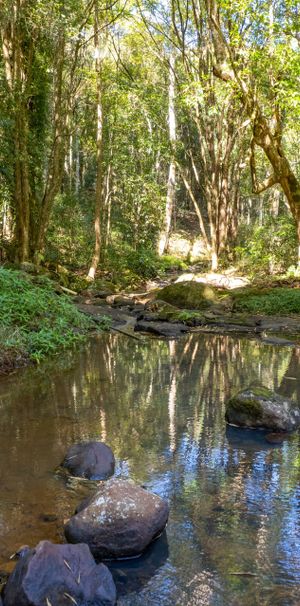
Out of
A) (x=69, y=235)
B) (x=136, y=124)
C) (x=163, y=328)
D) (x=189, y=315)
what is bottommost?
(x=163, y=328)

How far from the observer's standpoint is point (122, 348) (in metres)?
10.9

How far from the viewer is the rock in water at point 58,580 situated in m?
2.77

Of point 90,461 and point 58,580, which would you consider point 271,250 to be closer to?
point 90,461

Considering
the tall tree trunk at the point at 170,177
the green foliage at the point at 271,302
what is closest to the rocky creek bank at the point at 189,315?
the green foliage at the point at 271,302

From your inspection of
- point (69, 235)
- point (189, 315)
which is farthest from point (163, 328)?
point (69, 235)

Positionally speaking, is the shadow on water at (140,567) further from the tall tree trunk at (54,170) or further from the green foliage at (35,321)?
the tall tree trunk at (54,170)

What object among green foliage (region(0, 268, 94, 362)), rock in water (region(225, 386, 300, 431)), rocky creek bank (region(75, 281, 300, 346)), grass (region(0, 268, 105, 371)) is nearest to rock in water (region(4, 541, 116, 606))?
rock in water (region(225, 386, 300, 431))

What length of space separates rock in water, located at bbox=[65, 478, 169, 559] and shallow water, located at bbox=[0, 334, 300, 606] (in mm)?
106

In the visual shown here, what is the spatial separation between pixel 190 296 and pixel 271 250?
583cm

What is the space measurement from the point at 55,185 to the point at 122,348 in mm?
9801

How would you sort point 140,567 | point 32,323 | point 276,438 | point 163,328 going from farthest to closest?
point 163,328 → point 32,323 → point 276,438 → point 140,567

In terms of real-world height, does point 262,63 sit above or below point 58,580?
above

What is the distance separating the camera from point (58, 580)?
286 cm

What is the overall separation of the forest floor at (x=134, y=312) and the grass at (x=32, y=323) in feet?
0.05
